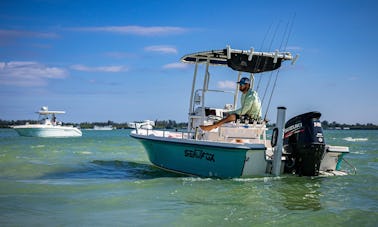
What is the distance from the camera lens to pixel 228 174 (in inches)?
372

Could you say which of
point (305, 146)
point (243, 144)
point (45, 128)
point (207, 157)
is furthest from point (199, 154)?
point (45, 128)

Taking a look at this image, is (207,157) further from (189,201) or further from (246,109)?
(189,201)

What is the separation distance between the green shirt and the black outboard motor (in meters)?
1.00

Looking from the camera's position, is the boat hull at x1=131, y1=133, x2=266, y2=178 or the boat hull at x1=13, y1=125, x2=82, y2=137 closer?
the boat hull at x1=131, y1=133, x2=266, y2=178

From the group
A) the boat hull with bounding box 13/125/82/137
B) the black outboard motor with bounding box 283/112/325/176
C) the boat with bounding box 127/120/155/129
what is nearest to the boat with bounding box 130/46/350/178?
the black outboard motor with bounding box 283/112/325/176

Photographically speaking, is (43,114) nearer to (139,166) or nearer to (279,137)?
(139,166)

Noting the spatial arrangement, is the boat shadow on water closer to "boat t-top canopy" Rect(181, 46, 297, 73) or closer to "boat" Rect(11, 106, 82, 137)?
"boat t-top canopy" Rect(181, 46, 297, 73)

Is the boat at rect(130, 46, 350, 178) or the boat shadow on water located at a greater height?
the boat at rect(130, 46, 350, 178)

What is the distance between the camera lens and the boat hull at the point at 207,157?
360 inches

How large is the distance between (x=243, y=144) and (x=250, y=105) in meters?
1.35

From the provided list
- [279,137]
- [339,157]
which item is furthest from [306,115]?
[339,157]

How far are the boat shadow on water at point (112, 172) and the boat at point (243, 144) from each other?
1.55ft

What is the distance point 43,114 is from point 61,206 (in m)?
43.9

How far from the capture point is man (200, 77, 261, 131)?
32.6ft
